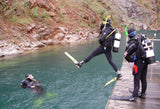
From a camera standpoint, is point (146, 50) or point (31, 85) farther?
point (31, 85)

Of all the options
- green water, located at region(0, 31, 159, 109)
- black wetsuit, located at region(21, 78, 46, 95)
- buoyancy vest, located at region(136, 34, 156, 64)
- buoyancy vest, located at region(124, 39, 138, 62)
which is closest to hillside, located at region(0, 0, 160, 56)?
green water, located at region(0, 31, 159, 109)

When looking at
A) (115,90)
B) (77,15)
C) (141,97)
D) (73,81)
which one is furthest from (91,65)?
(77,15)

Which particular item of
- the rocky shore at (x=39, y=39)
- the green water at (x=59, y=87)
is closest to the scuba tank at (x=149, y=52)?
the green water at (x=59, y=87)

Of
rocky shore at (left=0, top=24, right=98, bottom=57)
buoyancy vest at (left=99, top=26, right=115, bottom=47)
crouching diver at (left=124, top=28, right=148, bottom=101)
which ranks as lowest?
crouching diver at (left=124, top=28, right=148, bottom=101)

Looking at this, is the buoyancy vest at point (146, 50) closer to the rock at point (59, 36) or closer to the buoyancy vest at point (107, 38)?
the buoyancy vest at point (107, 38)

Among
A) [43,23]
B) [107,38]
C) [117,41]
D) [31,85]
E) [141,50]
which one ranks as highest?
[43,23]

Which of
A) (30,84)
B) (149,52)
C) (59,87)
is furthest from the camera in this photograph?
(59,87)

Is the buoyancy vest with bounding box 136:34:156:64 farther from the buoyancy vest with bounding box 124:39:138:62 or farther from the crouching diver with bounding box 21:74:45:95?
the crouching diver with bounding box 21:74:45:95

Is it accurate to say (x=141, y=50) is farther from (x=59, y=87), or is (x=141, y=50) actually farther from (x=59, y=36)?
(x=59, y=36)

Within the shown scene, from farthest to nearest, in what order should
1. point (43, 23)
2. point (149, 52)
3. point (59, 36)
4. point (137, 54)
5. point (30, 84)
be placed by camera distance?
point (59, 36)
point (43, 23)
point (30, 84)
point (137, 54)
point (149, 52)

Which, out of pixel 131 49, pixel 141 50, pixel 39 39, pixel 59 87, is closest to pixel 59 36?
pixel 39 39

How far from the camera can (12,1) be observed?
1117 inches

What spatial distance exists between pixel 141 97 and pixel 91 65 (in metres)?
9.44

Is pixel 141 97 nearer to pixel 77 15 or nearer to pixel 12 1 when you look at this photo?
pixel 12 1
